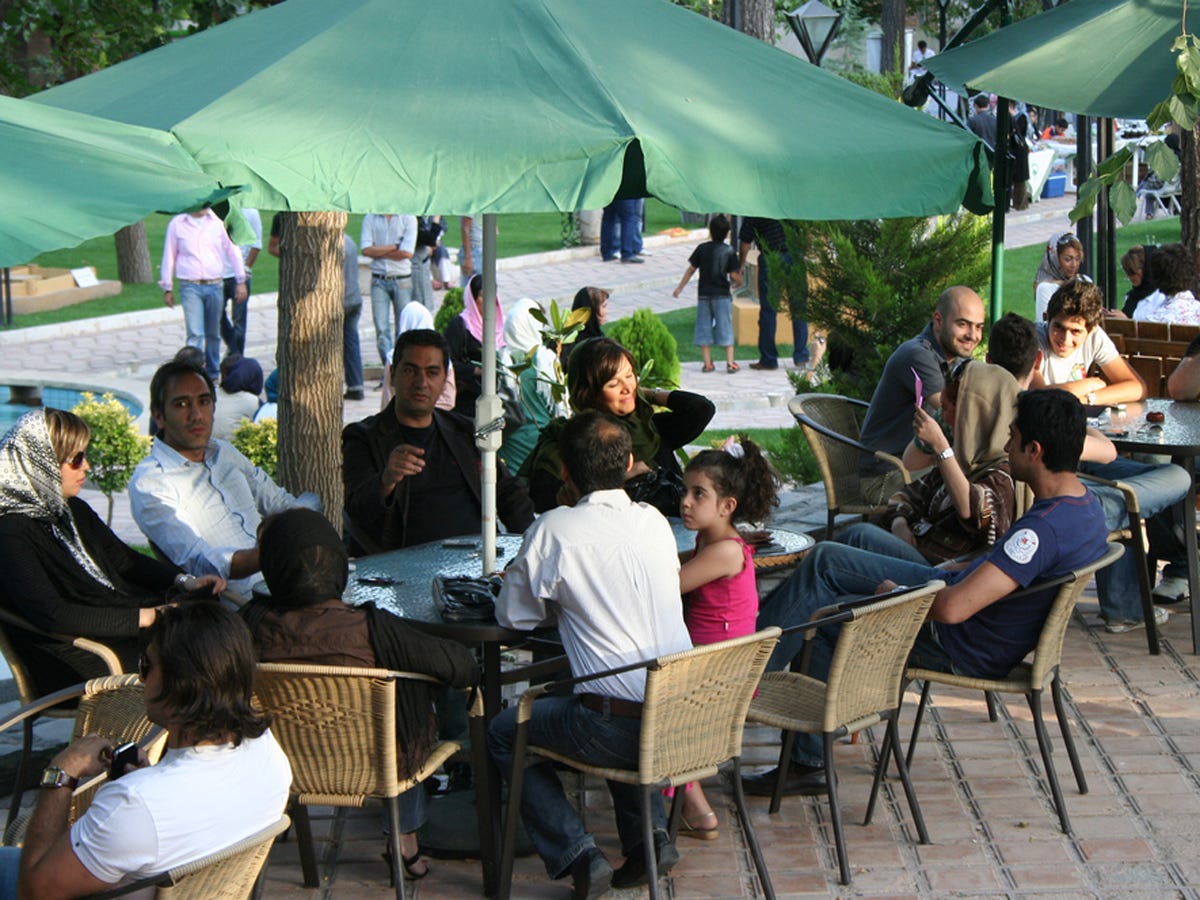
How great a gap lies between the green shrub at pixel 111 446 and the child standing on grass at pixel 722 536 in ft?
19.3

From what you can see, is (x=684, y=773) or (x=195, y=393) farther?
(x=195, y=393)

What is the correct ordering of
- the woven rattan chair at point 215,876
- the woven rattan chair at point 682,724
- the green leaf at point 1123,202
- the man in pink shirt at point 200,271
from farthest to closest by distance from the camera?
the man in pink shirt at point 200,271
the green leaf at point 1123,202
the woven rattan chair at point 682,724
the woven rattan chair at point 215,876

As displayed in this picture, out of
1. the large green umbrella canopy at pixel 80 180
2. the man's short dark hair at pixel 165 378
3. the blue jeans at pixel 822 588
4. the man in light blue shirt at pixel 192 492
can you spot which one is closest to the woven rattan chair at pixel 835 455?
the blue jeans at pixel 822 588

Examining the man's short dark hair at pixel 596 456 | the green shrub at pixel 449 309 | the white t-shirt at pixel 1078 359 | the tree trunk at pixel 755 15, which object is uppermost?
the tree trunk at pixel 755 15

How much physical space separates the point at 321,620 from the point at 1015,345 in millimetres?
3258

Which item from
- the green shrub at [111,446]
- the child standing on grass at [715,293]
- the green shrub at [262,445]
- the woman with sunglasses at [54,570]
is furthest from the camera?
the child standing on grass at [715,293]

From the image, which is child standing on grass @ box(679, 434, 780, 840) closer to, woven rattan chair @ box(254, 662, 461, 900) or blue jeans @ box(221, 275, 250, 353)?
woven rattan chair @ box(254, 662, 461, 900)

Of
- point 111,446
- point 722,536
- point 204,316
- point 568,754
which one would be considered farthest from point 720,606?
point 204,316

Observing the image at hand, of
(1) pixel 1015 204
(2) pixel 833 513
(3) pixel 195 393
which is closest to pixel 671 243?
(1) pixel 1015 204

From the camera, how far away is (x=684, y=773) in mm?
4043

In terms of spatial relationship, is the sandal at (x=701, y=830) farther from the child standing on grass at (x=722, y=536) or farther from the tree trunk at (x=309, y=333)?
the tree trunk at (x=309, y=333)

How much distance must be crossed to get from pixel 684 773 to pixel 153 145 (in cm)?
213

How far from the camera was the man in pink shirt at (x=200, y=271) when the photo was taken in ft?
47.3

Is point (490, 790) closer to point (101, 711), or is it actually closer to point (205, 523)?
point (101, 711)
